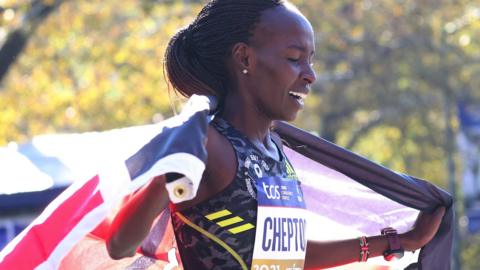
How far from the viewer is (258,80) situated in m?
3.71

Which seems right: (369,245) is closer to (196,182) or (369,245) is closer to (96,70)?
(196,182)

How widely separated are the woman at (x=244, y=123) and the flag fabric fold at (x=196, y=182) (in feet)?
0.48

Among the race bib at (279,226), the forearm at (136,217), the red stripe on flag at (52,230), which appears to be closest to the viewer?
the forearm at (136,217)

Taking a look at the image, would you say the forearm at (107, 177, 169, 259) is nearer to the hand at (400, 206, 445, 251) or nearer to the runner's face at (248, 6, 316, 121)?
the runner's face at (248, 6, 316, 121)

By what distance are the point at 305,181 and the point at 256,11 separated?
109cm

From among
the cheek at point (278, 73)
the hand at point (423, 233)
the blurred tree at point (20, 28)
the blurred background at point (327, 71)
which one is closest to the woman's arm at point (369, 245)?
the hand at point (423, 233)

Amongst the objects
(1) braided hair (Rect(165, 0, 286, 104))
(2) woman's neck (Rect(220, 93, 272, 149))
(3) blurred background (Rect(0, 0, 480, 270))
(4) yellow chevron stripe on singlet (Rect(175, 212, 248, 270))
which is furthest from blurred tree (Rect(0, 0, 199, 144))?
(4) yellow chevron stripe on singlet (Rect(175, 212, 248, 270))

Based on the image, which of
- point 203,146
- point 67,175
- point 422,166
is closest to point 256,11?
point 203,146

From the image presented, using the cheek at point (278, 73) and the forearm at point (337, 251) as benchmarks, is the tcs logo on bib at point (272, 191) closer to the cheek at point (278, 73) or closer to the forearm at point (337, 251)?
the cheek at point (278, 73)

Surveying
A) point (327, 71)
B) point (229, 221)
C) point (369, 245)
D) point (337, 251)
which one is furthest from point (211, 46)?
point (327, 71)

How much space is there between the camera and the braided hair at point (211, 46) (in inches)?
150

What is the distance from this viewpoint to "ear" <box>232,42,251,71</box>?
147 inches

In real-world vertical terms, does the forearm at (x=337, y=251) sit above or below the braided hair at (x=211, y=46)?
below

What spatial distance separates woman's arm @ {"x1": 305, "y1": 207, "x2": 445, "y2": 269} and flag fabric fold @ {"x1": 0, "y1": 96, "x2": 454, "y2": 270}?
48mm
